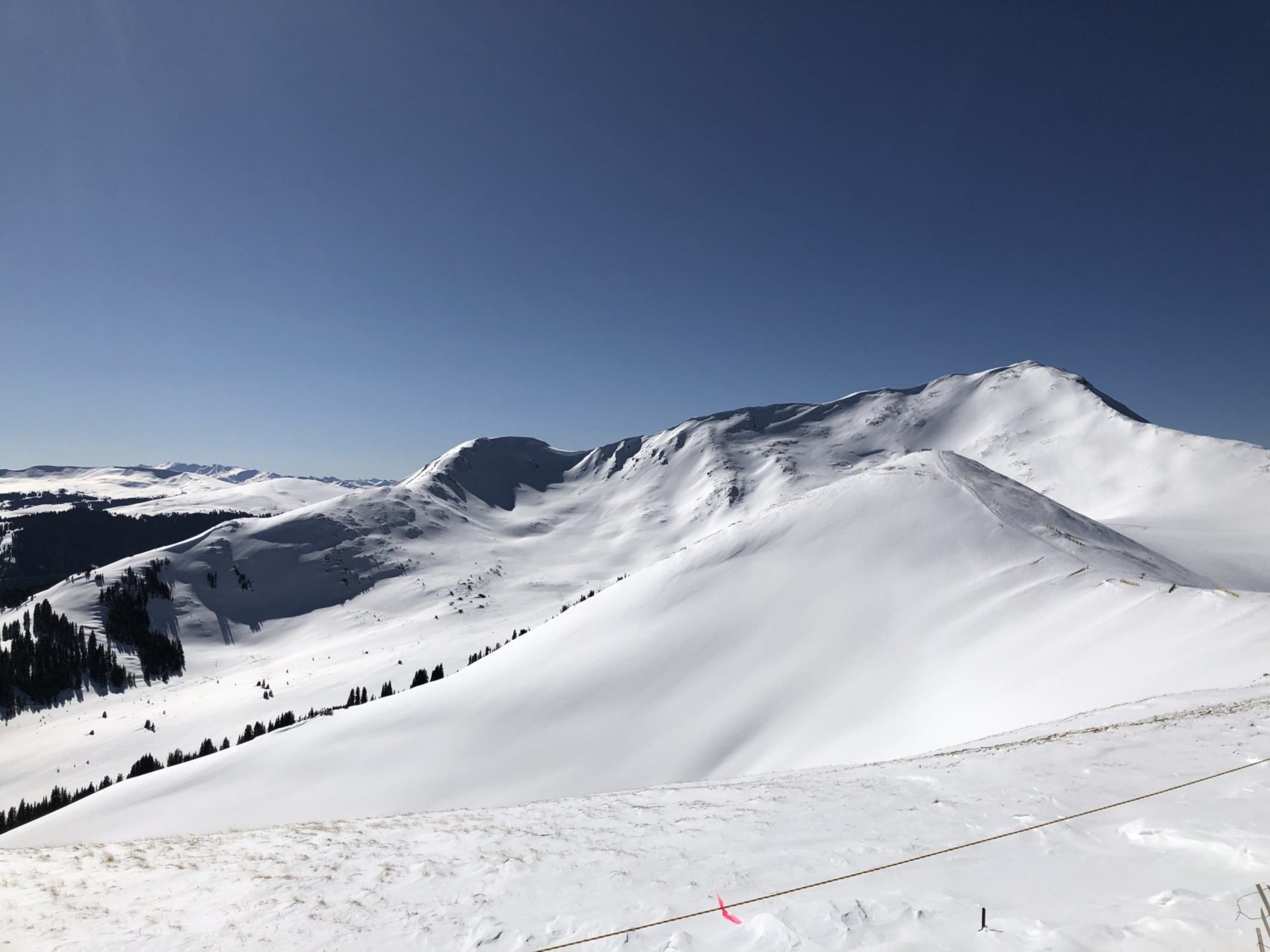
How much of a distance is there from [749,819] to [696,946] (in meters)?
5.94

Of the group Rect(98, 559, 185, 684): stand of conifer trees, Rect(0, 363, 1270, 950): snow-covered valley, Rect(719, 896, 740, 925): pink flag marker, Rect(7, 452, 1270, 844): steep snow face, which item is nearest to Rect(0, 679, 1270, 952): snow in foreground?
Rect(0, 363, 1270, 950): snow-covered valley

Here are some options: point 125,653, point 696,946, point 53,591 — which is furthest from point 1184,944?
point 53,591

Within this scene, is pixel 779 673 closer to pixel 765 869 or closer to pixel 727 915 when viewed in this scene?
pixel 765 869

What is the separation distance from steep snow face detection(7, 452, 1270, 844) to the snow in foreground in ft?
51.0

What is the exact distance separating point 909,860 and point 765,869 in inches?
102

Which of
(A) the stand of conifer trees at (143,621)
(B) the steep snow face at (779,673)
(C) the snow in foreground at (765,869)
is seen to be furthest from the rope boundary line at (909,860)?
(A) the stand of conifer trees at (143,621)

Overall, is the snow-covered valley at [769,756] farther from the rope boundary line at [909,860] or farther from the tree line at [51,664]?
the tree line at [51,664]

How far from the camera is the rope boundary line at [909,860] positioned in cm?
855

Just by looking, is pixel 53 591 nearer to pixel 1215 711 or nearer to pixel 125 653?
pixel 125 653

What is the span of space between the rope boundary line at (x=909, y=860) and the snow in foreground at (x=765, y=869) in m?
0.20

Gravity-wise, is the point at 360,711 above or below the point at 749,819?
below

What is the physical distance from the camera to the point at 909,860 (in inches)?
396

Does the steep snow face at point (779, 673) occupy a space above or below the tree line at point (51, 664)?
above

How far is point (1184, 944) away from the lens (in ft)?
21.3
